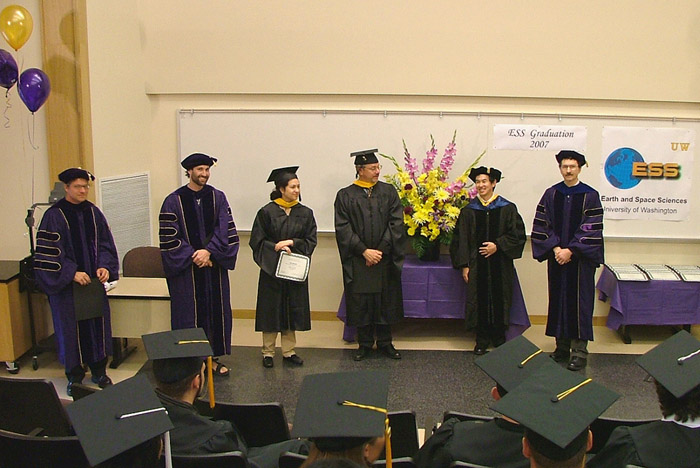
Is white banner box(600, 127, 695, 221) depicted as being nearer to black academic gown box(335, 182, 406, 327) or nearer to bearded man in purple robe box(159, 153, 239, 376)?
black academic gown box(335, 182, 406, 327)

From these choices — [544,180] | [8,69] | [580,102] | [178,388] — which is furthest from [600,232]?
[8,69]

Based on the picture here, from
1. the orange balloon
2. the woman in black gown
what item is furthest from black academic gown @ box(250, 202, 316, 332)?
the orange balloon

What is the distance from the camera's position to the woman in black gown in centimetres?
535

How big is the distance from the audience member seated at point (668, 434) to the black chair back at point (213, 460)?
1.39m

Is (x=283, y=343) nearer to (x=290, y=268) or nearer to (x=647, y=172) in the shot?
(x=290, y=268)

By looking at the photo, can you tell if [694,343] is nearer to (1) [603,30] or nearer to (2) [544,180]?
(2) [544,180]

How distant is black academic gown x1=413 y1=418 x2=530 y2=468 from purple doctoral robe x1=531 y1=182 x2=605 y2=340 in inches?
121

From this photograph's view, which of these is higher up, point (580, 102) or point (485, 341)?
point (580, 102)

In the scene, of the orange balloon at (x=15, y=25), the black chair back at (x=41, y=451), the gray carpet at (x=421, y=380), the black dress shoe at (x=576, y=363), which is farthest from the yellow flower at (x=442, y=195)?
the black chair back at (x=41, y=451)

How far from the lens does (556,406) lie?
236cm

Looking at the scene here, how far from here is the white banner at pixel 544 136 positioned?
6.47 metres

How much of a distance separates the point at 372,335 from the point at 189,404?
127 inches

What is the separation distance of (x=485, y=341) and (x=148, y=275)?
307cm

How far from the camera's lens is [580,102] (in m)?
6.47
